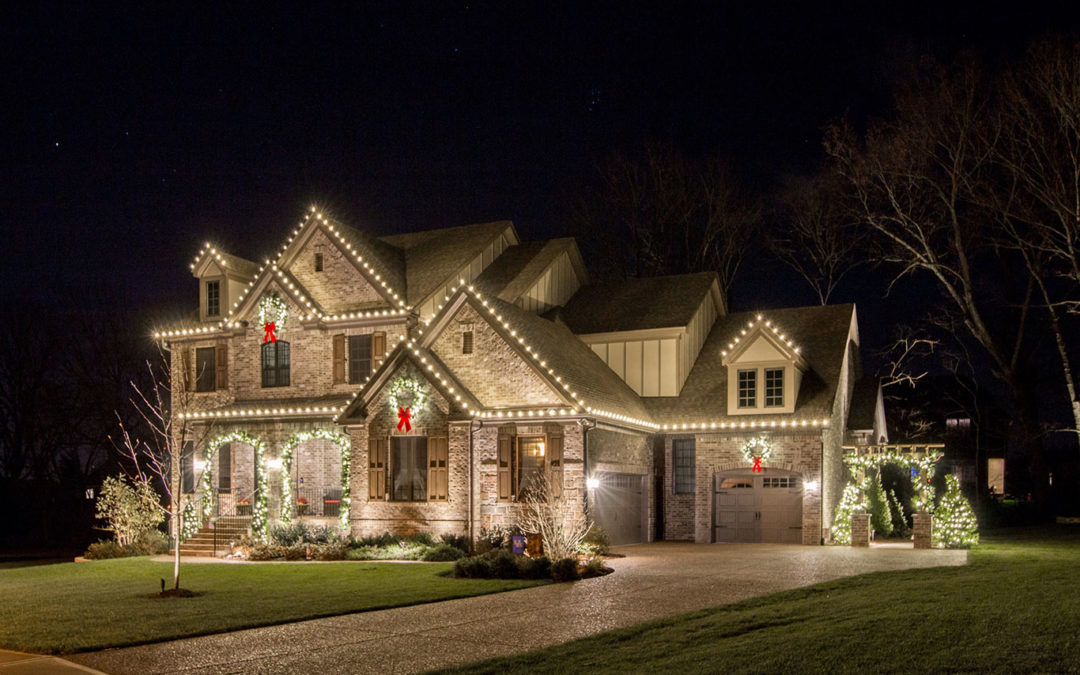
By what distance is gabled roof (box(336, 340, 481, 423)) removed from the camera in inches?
997

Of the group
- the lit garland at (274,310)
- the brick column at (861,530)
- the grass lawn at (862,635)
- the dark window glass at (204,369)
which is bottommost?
the brick column at (861,530)

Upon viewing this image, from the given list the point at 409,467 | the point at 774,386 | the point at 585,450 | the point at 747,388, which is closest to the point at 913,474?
the point at 774,386

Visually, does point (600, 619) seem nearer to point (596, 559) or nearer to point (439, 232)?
point (596, 559)

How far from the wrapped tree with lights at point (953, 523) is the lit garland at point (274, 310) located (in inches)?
787

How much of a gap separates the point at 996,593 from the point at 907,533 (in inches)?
625

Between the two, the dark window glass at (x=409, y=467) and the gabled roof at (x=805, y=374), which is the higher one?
the gabled roof at (x=805, y=374)

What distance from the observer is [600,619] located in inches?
523

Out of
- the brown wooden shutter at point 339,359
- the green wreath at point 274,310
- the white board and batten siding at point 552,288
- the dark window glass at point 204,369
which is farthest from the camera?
the dark window glass at point 204,369

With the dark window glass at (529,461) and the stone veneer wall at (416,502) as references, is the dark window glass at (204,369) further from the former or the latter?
the dark window glass at (529,461)

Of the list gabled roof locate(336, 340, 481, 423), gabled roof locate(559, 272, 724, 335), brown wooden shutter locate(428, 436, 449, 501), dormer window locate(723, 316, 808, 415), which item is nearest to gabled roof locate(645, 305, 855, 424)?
dormer window locate(723, 316, 808, 415)

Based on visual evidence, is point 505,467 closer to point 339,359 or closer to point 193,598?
point 339,359

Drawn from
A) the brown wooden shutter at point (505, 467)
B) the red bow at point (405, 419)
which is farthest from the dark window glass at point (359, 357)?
the brown wooden shutter at point (505, 467)

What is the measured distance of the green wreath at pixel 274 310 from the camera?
100.0 feet

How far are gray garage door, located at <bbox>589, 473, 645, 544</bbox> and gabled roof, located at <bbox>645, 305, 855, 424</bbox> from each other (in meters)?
2.40
